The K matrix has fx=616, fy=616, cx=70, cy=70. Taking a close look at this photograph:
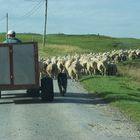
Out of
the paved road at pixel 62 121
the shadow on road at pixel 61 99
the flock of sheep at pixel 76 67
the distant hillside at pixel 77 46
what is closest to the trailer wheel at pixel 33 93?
the shadow on road at pixel 61 99

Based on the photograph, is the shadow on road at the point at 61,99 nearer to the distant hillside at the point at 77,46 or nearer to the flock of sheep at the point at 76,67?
the flock of sheep at the point at 76,67

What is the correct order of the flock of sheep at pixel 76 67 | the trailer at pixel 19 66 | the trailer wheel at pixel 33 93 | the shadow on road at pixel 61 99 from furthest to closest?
1. the flock of sheep at pixel 76 67
2. the trailer wheel at pixel 33 93
3. the shadow on road at pixel 61 99
4. the trailer at pixel 19 66

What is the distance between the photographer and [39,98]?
21.1 m

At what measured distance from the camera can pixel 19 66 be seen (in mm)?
19297

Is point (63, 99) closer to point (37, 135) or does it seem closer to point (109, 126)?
point (109, 126)

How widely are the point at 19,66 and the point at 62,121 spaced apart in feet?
16.7

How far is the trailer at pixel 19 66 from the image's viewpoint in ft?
62.7

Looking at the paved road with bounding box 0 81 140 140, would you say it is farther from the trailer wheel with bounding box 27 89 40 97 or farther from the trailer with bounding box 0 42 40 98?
the trailer with bounding box 0 42 40 98

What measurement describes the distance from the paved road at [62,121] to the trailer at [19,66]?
0.63 meters

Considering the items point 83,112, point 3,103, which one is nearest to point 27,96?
point 3,103

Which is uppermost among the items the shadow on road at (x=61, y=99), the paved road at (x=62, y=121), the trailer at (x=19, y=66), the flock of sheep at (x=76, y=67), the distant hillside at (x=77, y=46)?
the trailer at (x=19, y=66)

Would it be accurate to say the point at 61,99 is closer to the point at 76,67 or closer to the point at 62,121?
the point at 62,121

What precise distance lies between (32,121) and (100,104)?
4693 mm

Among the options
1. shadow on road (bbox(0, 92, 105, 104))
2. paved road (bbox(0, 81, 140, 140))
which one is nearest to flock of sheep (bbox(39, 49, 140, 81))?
shadow on road (bbox(0, 92, 105, 104))
